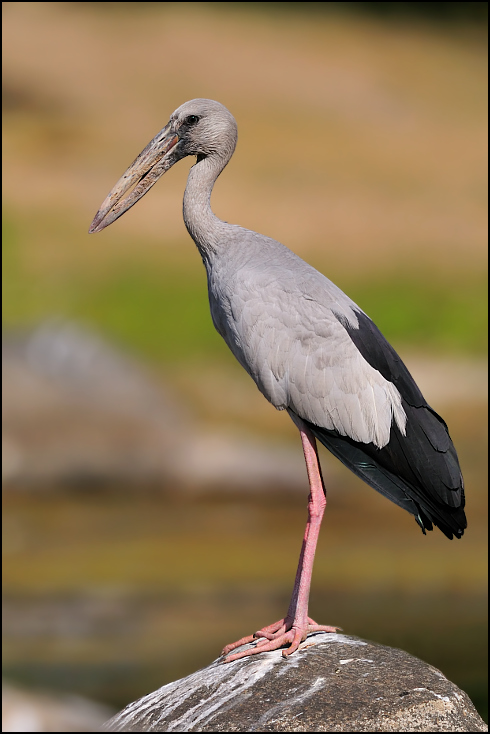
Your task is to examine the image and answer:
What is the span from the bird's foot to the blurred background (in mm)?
4379

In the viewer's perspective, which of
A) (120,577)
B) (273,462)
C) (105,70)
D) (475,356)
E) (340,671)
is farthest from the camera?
(105,70)

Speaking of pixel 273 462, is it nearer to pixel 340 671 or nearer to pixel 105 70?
pixel 340 671

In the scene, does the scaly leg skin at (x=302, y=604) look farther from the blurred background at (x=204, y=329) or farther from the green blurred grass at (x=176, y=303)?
the green blurred grass at (x=176, y=303)

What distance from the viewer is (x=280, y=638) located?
6109 millimetres

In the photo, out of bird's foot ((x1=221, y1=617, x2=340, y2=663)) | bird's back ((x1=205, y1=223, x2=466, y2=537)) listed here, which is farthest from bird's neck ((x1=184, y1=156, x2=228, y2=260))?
bird's foot ((x1=221, y1=617, x2=340, y2=663))

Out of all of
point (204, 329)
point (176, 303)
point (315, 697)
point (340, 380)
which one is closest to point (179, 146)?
point (340, 380)

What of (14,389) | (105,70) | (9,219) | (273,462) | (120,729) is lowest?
(120,729)

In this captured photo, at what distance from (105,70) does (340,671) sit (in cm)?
2981

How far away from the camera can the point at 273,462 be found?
61.5 feet

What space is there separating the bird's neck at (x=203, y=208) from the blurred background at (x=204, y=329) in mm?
5388

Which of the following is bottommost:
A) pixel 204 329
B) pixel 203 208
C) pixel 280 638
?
Result: pixel 280 638

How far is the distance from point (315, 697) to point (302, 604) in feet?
2.63

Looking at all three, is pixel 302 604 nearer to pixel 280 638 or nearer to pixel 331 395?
pixel 280 638

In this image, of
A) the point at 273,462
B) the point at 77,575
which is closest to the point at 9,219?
the point at 273,462
